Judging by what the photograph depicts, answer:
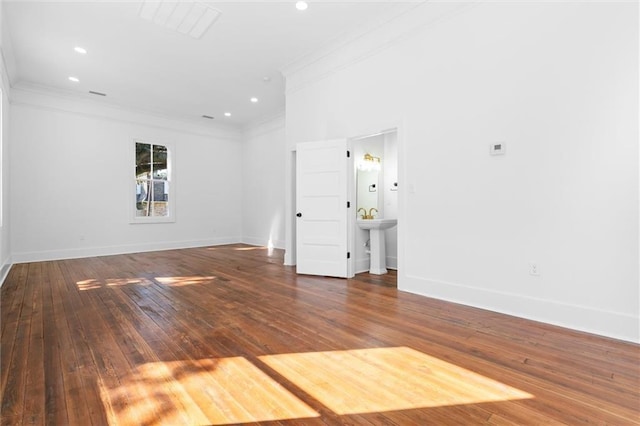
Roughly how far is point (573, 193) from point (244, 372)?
292cm

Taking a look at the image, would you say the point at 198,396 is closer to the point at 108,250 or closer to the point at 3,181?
the point at 3,181

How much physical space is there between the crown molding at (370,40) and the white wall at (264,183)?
2.65 meters

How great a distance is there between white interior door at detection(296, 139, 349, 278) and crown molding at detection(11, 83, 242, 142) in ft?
15.3

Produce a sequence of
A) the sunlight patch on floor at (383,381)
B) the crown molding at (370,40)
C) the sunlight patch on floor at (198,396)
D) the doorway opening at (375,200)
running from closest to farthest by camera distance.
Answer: the sunlight patch on floor at (198,396), the sunlight patch on floor at (383,381), the crown molding at (370,40), the doorway opening at (375,200)

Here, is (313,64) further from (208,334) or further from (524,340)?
(524,340)

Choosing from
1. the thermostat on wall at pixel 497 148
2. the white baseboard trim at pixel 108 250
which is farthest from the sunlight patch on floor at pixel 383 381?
the white baseboard trim at pixel 108 250

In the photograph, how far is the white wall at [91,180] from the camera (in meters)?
6.09

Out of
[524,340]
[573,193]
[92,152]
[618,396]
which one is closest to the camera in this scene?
[618,396]

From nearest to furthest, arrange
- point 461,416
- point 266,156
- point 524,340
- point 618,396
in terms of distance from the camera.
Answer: point 461,416 < point 618,396 < point 524,340 < point 266,156

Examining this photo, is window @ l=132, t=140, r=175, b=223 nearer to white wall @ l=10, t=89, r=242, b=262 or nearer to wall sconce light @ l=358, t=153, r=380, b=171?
white wall @ l=10, t=89, r=242, b=262

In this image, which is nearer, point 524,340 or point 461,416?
point 461,416

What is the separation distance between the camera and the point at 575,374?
1936mm

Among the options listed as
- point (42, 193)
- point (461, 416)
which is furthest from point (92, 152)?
point (461, 416)

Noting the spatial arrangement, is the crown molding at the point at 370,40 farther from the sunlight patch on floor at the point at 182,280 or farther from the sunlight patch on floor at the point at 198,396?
the sunlight patch on floor at the point at 198,396
